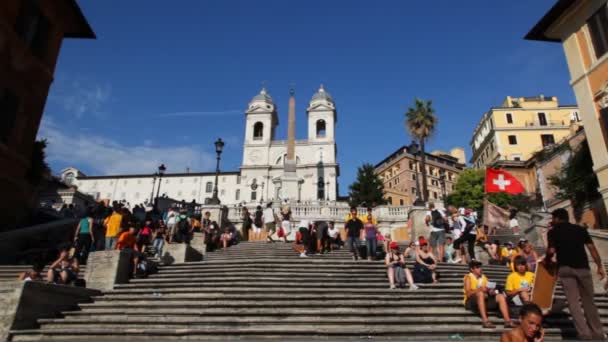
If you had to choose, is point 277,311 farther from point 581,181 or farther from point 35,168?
point 581,181

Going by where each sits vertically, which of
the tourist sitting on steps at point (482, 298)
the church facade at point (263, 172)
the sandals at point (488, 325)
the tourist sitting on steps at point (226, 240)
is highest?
the church facade at point (263, 172)

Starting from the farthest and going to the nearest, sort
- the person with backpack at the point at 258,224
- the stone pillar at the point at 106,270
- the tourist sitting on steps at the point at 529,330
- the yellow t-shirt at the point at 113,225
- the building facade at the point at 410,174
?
the building facade at the point at 410,174, the person with backpack at the point at 258,224, the yellow t-shirt at the point at 113,225, the stone pillar at the point at 106,270, the tourist sitting on steps at the point at 529,330

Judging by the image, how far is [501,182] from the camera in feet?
57.8

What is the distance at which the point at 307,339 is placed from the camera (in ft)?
20.2

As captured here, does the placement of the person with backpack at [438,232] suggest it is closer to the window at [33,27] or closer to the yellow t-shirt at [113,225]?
the yellow t-shirt at [113,225]

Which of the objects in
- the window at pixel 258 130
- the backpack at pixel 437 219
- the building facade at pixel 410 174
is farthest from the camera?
the building facade at pixel 410 174

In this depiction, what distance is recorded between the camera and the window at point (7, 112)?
15539mm

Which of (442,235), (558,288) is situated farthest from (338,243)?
(558,288)

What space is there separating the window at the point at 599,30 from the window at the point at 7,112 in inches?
1021

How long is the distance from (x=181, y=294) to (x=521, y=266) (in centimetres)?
706

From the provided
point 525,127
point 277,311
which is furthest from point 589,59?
point 525,127

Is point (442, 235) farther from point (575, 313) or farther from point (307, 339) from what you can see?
point (307, 339)

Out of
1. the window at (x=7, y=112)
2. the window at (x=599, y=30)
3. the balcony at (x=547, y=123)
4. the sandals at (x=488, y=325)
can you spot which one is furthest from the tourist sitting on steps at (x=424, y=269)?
the balcony at (x=547, y=123)

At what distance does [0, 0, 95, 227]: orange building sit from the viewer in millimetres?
15539
